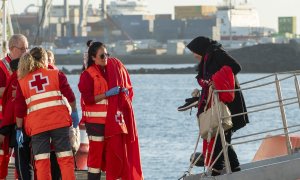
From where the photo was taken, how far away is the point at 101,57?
10922 mm

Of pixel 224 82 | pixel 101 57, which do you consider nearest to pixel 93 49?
pixel 101 57

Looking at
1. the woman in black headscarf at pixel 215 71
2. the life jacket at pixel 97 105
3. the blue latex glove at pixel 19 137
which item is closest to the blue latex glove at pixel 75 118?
the life jacket at pixel 97 105

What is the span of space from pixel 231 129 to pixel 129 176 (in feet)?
4.38

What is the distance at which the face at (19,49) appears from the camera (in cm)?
1130

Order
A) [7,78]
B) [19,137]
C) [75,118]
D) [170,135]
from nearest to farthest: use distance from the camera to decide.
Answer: [75,118] < [19,137] < [7,78] < [170,135]

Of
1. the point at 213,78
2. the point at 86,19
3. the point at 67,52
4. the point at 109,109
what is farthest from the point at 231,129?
the point at 86,19

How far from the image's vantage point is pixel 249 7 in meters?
192

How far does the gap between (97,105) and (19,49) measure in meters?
0.99

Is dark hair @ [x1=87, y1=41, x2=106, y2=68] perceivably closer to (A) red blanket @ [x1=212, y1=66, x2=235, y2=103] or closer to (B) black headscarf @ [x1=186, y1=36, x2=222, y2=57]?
(B) black headscarf @ [x1=186, y1=36, x2=222, y2=57]

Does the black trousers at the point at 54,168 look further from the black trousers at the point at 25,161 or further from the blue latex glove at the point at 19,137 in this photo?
the blue latex glove at the point at 19,137

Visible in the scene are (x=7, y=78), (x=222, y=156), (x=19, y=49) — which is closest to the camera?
(x=222, y=156)

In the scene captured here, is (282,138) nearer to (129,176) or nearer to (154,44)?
(129,176)

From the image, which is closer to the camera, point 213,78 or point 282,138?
point 213,78

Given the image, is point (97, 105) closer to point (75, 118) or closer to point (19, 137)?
point (75, 118)
